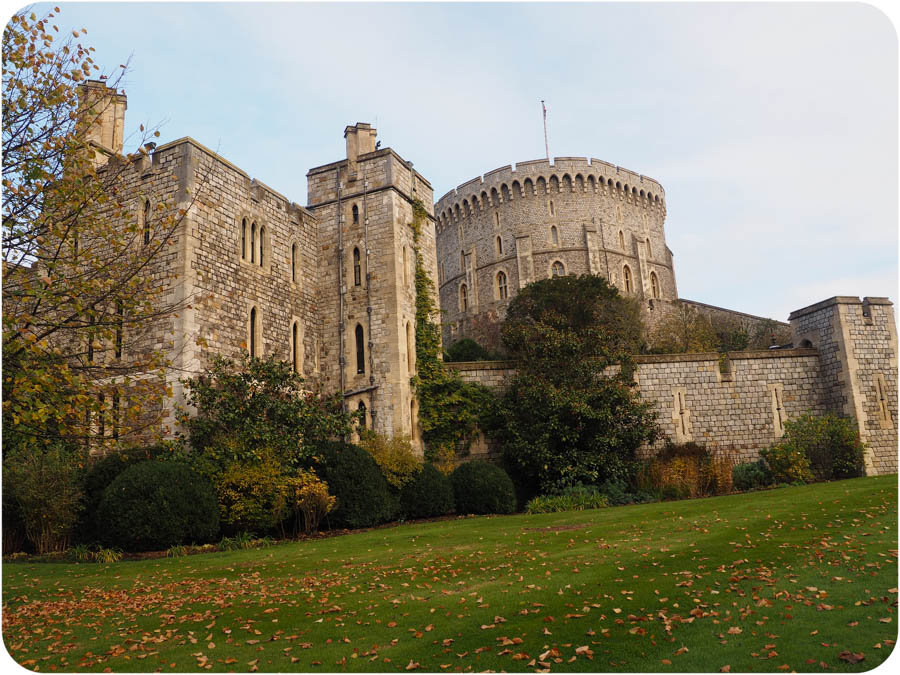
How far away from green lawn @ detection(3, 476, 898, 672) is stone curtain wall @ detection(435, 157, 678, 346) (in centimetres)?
3970

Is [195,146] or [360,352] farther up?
[195,146]

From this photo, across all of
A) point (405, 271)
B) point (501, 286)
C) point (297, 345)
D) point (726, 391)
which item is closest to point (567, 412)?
point (726, 391)

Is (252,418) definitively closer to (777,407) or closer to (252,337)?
(252,337)

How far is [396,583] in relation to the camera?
9.61 meters

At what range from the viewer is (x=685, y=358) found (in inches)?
912

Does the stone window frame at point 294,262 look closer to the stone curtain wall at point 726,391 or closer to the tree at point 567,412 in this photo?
the stone curtain wall at point 726,391

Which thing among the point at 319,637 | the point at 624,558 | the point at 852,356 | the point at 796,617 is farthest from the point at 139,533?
the point at 852,356

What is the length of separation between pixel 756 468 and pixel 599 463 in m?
5.02

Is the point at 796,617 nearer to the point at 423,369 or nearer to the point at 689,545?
the point at 689,545

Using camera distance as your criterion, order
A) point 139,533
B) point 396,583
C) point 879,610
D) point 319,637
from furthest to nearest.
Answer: point 139,533 → point 396,583 → point 319,637 → point 879,610

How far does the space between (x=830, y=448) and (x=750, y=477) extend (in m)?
2.99

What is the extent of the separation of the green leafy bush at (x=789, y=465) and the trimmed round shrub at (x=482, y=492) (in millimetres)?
8241

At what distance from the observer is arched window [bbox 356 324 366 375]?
2189 centimetres

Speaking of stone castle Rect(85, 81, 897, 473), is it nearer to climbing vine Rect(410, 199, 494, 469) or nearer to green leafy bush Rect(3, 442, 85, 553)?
climbing vine Rect(410, 199, 494, 469)
